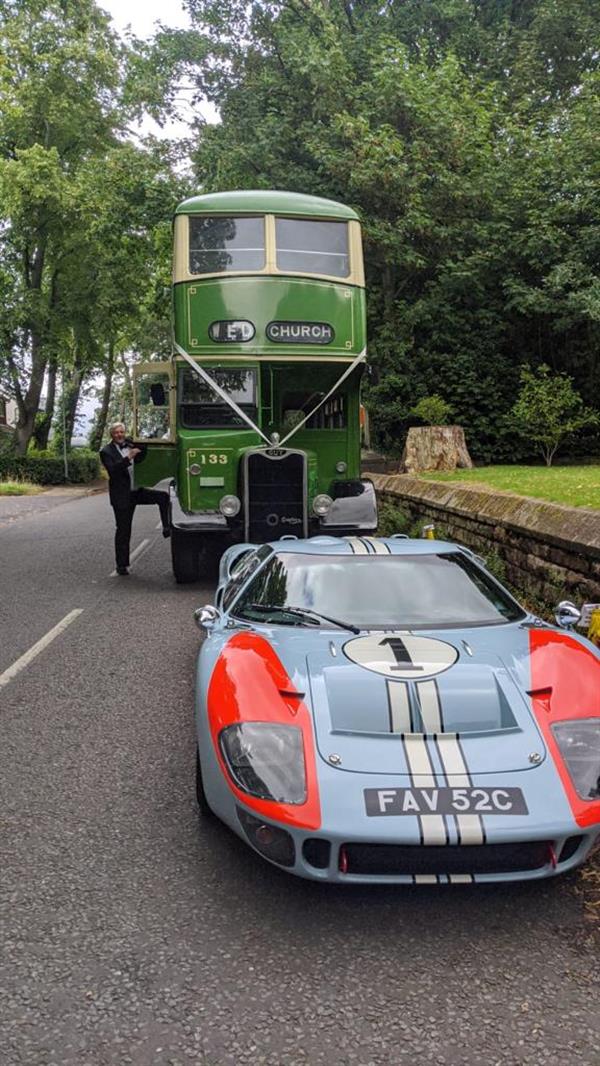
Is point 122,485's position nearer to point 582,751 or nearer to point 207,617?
point 207,617

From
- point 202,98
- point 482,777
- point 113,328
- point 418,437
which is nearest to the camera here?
point 482,777

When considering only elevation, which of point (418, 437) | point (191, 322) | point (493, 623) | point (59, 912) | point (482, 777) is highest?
point (191, 322)

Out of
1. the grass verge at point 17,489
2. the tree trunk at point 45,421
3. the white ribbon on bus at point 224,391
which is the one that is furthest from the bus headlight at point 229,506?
the tree trunk at point 45,421

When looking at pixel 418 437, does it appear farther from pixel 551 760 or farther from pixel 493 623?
pixel 551 760

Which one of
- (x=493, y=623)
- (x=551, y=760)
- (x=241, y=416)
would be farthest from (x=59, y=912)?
(x=241, y=416)

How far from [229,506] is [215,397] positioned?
1.42 meters

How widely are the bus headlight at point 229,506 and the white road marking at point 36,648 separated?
213cm

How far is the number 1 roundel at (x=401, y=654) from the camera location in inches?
138

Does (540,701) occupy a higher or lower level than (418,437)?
lower

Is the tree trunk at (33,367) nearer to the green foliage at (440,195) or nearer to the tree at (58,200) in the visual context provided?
the tree at (58,200)

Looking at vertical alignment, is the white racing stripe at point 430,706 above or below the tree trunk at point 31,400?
below

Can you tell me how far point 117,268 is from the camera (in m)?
28.4

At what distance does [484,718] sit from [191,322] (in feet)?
26.4

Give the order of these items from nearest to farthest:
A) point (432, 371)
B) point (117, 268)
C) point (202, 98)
Result: point (432, 371) < point (202, 98) < point (117, 268)
